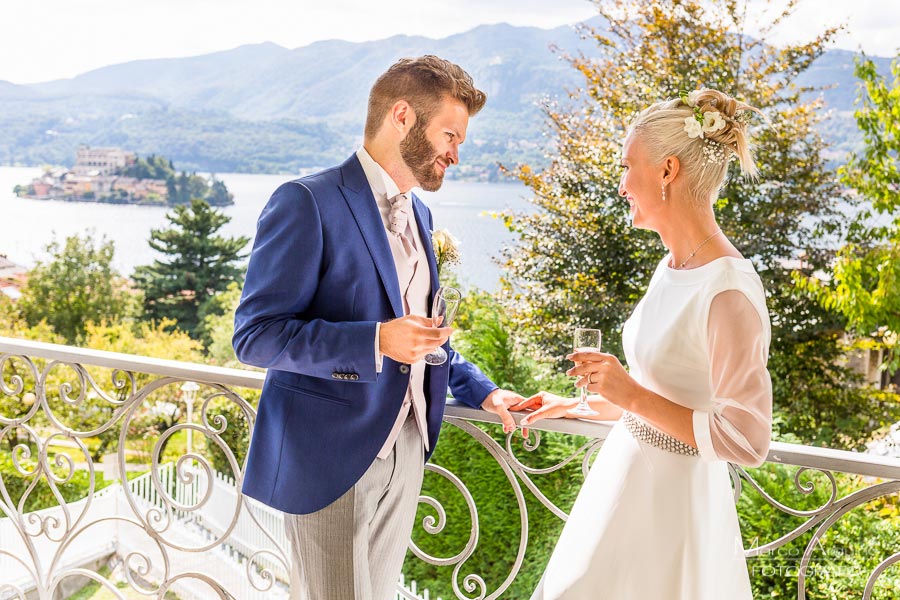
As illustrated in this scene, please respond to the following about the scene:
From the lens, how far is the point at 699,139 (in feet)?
5.14

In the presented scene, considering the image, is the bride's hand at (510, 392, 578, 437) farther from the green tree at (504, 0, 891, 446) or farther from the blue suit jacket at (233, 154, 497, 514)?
the green tree at (504, 0, 891, 446)

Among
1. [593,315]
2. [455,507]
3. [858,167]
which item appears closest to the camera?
[455,507]

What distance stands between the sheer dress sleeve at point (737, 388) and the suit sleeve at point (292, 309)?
0.60 meters

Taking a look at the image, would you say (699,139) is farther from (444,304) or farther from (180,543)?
(180,543)

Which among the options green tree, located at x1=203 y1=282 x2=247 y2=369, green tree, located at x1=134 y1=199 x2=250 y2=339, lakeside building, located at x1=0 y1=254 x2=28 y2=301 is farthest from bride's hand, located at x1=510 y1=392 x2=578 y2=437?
lakeside building, located at x1=0 y1=254 x2=28 y2=301

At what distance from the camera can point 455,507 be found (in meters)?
6.46

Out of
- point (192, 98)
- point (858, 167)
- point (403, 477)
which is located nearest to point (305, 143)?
point (192, 98)

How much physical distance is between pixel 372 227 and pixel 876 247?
7.47m

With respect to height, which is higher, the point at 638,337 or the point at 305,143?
the point at 305,143

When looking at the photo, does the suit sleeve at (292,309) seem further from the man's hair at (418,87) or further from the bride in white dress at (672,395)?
the bride in white dress at (672,395)

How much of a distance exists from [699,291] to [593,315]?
7.18 meters

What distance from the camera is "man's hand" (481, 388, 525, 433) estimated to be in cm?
188

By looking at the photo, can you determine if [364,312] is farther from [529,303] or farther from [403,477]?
[529,303]

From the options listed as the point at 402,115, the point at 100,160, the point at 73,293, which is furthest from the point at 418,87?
the point at 100,160
